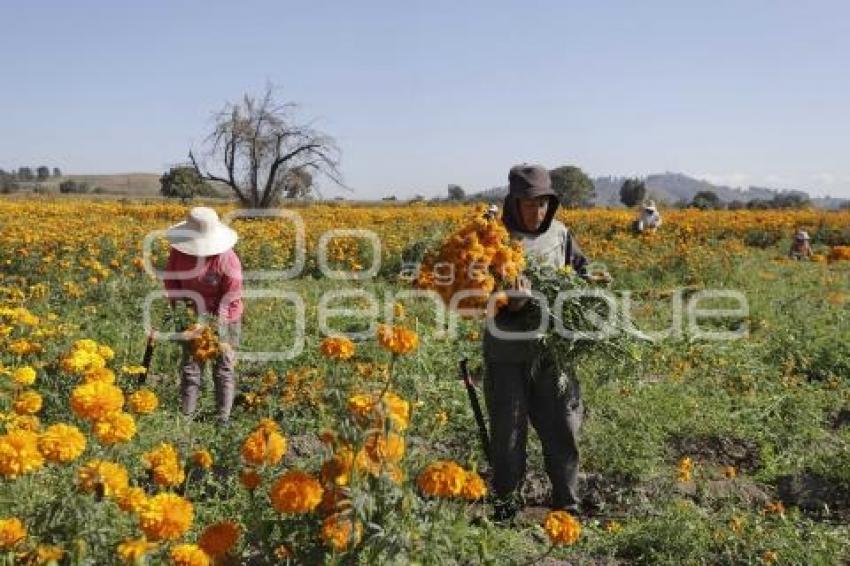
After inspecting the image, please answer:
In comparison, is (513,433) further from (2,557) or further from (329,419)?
(2,557)

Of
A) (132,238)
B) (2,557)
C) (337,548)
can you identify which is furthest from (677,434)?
(132,238)

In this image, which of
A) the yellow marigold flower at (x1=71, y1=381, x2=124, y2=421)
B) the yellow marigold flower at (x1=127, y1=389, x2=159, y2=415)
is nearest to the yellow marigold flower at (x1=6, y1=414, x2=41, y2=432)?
the yellow marigold flower at (x1=127, y1=389, x2=159, y2=415)

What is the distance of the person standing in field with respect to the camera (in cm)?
412

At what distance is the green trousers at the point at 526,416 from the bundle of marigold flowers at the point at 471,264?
118cm

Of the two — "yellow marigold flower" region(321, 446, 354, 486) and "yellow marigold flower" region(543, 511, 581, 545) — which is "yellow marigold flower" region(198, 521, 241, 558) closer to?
"yellow marigold flower" region(321, 446, 354, 486)

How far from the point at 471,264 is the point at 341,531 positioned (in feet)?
3.63

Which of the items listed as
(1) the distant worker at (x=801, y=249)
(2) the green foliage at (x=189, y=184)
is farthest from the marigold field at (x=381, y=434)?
(2) the green foliage at (x=189, y=184)

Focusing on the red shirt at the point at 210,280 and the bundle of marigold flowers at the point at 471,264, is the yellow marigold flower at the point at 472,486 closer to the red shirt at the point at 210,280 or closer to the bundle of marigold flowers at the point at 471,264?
the bundle of marigold flowers at the point at 471,264

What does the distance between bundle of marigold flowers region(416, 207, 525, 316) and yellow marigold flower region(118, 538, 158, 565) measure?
121cm

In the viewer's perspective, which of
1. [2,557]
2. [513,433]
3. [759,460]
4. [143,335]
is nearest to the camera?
[2,557]

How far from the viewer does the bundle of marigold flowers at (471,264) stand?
9.66 ft

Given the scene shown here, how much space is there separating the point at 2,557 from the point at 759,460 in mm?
4812

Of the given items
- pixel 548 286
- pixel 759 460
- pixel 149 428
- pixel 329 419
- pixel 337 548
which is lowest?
pixel 759 460

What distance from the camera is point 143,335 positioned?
24.3ft
